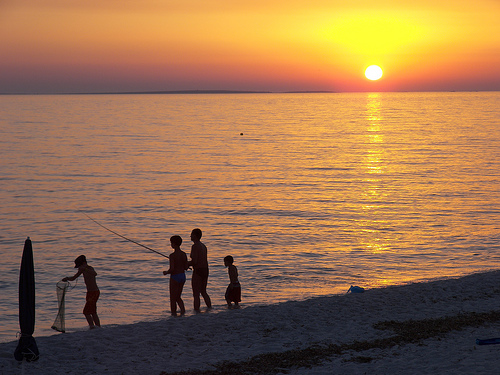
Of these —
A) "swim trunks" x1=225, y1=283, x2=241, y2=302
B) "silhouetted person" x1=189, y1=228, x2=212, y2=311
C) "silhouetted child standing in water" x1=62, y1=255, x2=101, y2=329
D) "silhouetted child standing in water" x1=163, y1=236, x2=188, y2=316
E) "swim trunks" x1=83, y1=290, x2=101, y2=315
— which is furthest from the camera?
"swim trunks" x1=225, y1=283, x2=241, y2=302

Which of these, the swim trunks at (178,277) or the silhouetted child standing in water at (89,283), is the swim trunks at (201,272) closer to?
the swim trunks at (178,277)

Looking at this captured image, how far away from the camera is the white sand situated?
28.0ft

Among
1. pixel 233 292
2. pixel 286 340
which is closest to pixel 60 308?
pixel 233 292

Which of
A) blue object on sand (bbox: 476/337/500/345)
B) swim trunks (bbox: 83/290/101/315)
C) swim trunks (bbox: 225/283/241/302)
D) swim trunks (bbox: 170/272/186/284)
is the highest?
swim trunks (bbox: 170/272/186/284)

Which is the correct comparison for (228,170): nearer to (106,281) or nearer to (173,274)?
(106,281)

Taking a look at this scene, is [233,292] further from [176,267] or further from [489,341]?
[489,341]

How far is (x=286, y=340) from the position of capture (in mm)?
9945

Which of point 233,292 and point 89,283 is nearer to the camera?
point 89,283

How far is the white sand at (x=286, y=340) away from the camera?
8.52 meters

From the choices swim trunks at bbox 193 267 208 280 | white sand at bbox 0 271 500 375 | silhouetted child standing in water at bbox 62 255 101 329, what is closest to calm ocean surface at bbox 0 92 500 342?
silhouetted child standing in water at bbox 62 255 101 329

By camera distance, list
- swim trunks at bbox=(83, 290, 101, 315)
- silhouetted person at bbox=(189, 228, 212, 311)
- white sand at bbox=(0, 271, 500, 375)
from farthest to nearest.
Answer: silhouetted person at bbox=(189, 228, 212, 311) < swim trunks at bbox=(83, 290, 101, 315) < white sand at bbox=(0, 271, 500, 375)

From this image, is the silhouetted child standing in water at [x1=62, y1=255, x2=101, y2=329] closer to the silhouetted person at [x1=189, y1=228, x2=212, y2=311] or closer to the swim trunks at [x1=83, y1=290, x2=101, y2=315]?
the swim trunks at [x1=83, y1=290, x2=101, y2=315]

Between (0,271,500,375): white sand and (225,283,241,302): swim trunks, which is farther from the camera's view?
(225,283,241,302): swim trunks

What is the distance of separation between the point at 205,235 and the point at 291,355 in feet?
44.4
